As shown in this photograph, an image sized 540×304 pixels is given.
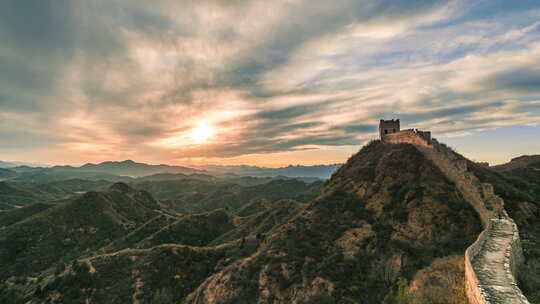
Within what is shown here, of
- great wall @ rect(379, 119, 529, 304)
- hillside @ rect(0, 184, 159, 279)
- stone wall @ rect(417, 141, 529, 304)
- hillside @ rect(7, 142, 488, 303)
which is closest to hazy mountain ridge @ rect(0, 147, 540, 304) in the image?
hillside @ rect(7, 142, 488, 303)

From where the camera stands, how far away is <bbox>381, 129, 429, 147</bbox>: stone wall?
1679 inches

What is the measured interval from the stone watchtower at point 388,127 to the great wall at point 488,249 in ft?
64.4

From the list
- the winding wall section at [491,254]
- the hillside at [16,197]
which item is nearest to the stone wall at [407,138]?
the winding wall section at [491,254]

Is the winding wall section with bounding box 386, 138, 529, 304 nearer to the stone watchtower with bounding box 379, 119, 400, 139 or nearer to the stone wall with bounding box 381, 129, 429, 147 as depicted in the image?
the stone wall with bounding box 381, 129, 429, 147

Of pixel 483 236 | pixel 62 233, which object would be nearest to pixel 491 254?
pixel 483 236

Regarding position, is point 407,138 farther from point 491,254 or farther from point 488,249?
point 491,254

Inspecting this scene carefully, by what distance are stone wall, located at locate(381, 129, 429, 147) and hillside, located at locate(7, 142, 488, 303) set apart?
178 cm

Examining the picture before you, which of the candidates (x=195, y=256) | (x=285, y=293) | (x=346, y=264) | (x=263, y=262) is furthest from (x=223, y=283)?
(x=346, y=264)

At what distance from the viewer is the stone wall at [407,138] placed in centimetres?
4266

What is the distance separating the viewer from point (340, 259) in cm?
2917

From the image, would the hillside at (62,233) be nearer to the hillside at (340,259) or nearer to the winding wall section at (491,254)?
the hillside at (340,259)

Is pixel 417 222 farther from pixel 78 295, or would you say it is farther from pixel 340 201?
pixel 78 295

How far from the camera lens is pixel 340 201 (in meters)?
40.4


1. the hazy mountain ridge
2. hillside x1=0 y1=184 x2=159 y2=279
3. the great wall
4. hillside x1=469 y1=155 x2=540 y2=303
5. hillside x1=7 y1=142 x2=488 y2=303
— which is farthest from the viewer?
hillside x1=0 y1=184 x2=159 y2=279
